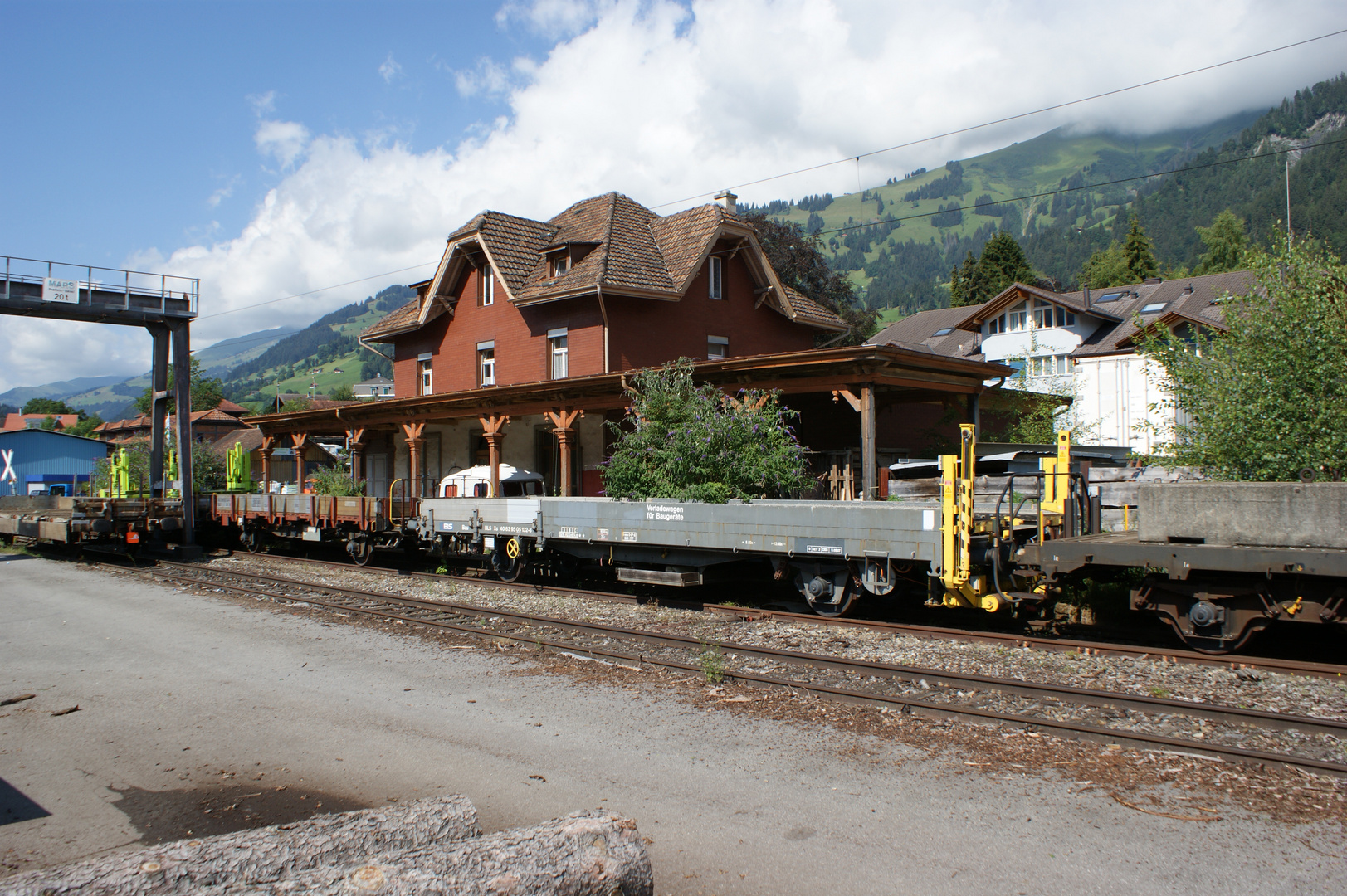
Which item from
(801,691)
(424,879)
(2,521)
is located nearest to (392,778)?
(424,879)

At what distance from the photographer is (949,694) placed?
738cm

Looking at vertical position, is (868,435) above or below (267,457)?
below

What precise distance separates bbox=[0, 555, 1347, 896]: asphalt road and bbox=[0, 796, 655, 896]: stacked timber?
0.74 metres

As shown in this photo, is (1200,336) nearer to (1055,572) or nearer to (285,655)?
(1055,572)

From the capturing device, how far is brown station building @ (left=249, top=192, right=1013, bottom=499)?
805 inches

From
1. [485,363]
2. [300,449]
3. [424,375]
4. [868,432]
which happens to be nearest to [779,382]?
[868,432]

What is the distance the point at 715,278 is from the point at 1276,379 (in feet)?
55.1

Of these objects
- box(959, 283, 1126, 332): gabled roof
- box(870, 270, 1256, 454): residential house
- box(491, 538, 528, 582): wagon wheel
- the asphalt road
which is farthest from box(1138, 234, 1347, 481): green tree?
box(959, 283, 1126, 332): gabled roof

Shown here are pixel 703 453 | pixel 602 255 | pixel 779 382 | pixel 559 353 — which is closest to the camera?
pixel 703 453

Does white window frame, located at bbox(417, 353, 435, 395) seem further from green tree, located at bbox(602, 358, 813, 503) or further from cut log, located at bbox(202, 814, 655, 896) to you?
cut log, located at bbox(202, 814, 655, 896)

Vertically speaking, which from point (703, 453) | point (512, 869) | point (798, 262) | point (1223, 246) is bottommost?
point (512, 869)

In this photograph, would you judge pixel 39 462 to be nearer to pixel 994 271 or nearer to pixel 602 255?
pixel 602 255

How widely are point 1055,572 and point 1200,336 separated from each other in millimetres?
6718

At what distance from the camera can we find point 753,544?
10.7 m
